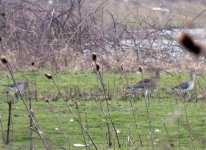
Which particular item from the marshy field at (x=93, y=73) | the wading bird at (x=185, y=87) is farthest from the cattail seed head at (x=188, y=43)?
the wading bird at (x=185, y=87)

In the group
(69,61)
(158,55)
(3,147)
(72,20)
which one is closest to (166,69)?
(158,55)

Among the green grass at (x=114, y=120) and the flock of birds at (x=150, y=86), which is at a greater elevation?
the flock of birds at (x=150, y=86)

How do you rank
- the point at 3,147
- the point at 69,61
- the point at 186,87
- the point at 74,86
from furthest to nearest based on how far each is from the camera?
the point at 69,61 < the point at 74,86 < the point at 186,87 < the point at 3,147

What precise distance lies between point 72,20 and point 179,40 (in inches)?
782

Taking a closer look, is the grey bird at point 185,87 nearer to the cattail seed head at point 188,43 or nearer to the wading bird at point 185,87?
the wading bird at point 185,87

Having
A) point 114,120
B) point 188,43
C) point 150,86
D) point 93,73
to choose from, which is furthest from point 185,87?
point 188,43

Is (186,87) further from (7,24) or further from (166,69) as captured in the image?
(7,24)

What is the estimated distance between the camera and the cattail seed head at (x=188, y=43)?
1914 mm

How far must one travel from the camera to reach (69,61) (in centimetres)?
1958

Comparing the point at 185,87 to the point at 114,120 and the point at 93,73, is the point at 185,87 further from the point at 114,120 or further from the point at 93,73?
the point at 114,120

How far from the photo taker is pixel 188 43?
1.92m

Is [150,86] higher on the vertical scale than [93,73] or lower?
lower

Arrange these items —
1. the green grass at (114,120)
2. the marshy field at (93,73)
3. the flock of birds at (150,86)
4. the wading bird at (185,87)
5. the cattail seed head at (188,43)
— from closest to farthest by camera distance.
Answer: the cattail seed head at (188,43) → the green grass at (114,120) → the marshy field at (93,73) → the flock of birds at (150,86) → the wading bird at (185,87)

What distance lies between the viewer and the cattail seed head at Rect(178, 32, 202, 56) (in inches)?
75.4
